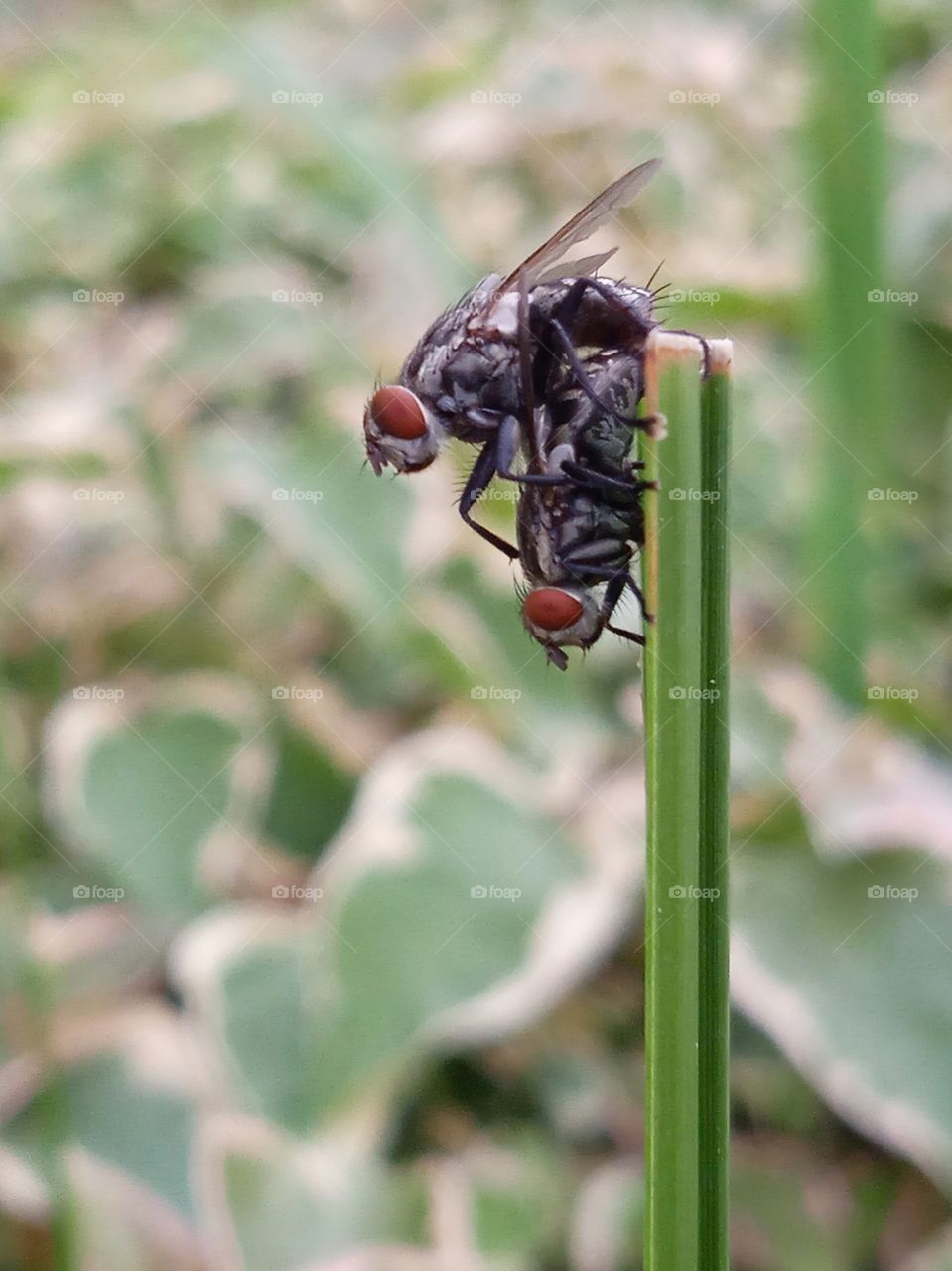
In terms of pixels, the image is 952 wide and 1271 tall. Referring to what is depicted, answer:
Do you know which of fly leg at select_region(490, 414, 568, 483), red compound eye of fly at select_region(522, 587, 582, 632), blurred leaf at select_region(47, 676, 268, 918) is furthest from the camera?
blurred leaf at select_region(47, 676, 268, 918)

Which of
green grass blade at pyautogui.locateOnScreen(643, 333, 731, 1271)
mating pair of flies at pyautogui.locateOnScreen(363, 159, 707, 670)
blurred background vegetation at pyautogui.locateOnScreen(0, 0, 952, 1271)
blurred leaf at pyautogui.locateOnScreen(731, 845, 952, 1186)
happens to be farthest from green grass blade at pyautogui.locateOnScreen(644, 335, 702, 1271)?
blurred leaf at pyautogui.locateOnScreen(731, 845, 952, 1186)

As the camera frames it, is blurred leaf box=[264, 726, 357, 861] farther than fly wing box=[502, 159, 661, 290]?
Yes

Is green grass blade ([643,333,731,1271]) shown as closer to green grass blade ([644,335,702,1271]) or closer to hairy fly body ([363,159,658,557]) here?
green grass blade ([644,335,702,1271])

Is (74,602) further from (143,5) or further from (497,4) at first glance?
(497,4)

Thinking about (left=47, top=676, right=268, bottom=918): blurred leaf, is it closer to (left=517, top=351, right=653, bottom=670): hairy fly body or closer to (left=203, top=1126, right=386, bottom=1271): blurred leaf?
(left=203, top=1126, right=386, bottom=1271): blurred leaf

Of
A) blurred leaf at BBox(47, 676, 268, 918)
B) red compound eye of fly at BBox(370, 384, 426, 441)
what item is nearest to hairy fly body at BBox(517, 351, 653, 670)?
red compound eye of fly at BBox(370, 384, 426, 441)

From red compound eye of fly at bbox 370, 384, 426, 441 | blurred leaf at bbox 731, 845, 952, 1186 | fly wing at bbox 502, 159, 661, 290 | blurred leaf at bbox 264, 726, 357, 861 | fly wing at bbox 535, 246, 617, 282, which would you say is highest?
fly wing at bbox 502, 159, 661, 290

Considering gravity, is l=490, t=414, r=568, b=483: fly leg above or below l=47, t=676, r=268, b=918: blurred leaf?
above

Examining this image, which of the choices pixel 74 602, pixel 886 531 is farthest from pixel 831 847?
pixel 74 602

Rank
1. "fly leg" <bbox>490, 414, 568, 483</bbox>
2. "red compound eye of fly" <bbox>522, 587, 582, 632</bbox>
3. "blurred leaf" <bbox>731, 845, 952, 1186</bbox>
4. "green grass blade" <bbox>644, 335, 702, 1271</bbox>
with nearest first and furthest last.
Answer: "green grass blade" <bbox>644, 335, 702, 1271</bbox> → "red compound eye of fly" <bbox>522, 587, 582, 632</bbox> → "fly leg" <bbox>490, 414, 568, 483</bbox> → "blurred leaf" <bbox>731, 845, 952, 1186</bbox>
